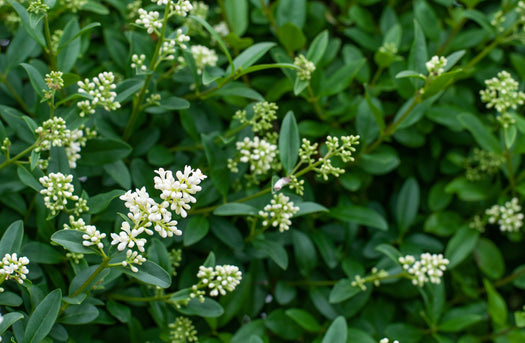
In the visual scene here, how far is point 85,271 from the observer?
2.11 metres

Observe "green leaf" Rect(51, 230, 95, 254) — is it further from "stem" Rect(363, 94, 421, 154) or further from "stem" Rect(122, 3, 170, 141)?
"stem" Rect(363, 94, 421, 154)

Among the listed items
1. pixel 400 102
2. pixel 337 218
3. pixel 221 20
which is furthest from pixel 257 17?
pixel 337 218

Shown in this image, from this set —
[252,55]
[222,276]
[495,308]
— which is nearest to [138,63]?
[252,55]

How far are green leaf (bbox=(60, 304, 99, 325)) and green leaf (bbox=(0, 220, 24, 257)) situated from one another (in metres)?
0.33

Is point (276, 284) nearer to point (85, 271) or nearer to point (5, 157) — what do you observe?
point (85, 271)

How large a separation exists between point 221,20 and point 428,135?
146cm

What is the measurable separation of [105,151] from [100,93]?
0.32 meters

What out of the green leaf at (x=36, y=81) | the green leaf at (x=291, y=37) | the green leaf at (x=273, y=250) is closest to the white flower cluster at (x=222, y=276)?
the green leaf at (x=273, y=250)

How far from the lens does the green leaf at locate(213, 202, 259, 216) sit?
2.36 metres

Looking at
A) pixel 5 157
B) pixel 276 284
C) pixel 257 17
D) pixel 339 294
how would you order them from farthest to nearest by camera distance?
pixel 257 17 → pixel 276 284 → pixel 339 294 → pixel 5 157

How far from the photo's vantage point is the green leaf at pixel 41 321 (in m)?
2.00

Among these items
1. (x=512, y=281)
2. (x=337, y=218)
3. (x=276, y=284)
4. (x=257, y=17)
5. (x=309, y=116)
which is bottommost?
(x=512, y=281)

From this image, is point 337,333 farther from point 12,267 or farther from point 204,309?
point 12,267

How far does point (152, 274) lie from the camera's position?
1950mm
